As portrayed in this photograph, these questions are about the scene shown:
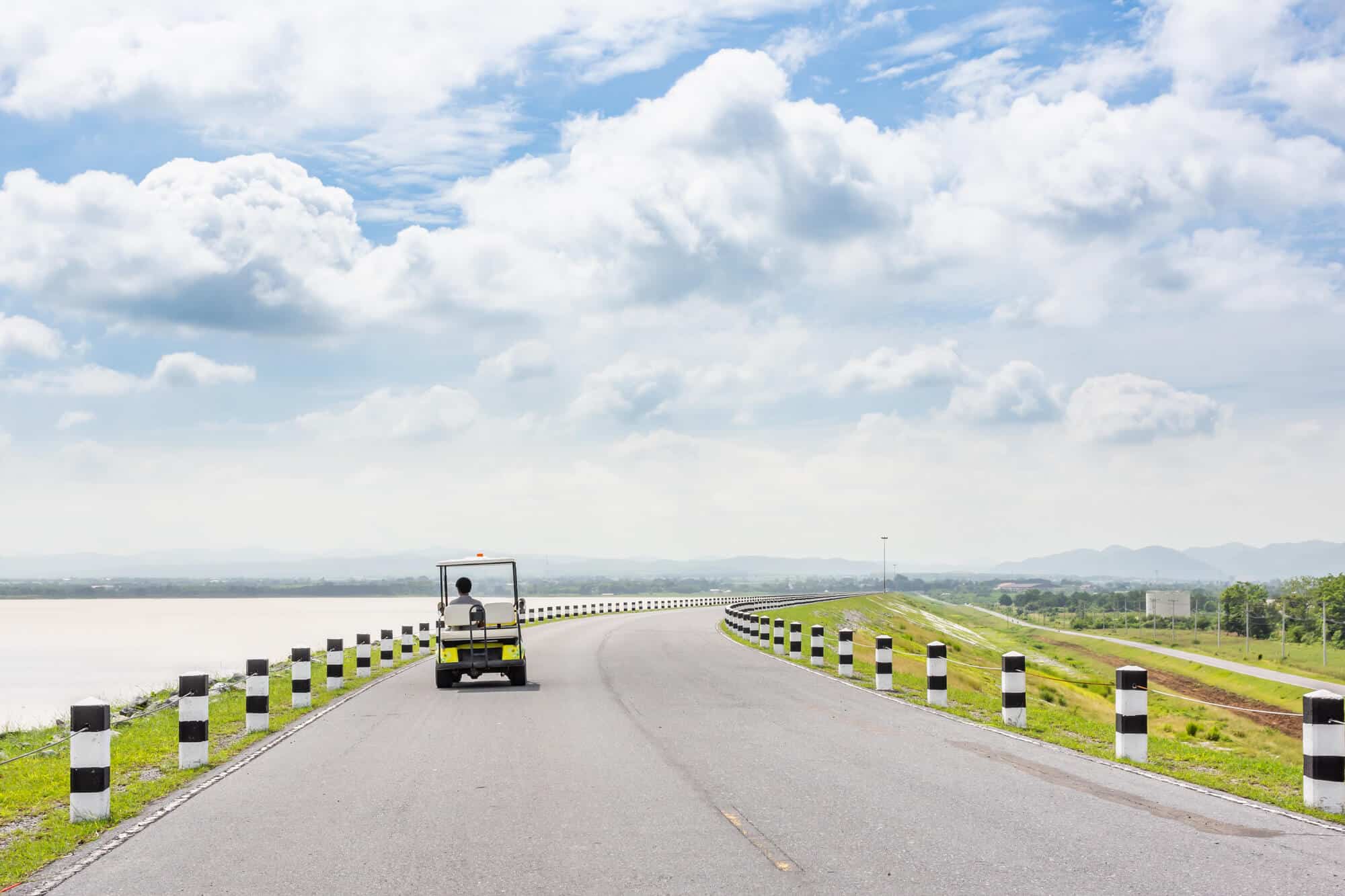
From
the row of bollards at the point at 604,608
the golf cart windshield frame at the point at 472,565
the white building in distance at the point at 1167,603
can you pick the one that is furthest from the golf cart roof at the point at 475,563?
the white building in distance at the point at 1167,603

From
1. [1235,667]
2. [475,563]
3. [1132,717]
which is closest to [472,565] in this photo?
→ [475,563]

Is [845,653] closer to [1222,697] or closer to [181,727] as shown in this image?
[181,727]

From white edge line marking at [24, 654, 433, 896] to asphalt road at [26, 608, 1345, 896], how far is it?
0.11m

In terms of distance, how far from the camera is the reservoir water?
37125mm

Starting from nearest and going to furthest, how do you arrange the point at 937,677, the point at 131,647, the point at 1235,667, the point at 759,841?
the point at 759,841
the point at 937,677
the point at 131,647
the point at 1235,667

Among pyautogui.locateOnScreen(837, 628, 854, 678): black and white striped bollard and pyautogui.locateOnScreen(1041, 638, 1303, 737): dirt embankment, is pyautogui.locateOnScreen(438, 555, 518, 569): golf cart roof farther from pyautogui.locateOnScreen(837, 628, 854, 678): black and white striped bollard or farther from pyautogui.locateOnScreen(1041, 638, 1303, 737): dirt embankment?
pyautogui.locateOnScreen(1041, 638, 1303, 737): dirt embankment

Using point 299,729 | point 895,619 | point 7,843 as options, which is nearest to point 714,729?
point 299,729

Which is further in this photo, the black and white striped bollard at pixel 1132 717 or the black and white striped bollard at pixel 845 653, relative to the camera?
the black and white striped bollard at pixel 845 653

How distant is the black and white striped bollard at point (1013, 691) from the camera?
45.3 ft

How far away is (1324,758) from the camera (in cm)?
904

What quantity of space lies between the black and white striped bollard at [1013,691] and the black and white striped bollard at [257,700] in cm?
925

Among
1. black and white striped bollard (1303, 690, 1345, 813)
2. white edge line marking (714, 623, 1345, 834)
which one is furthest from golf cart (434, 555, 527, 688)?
black and white striped bollard (1303, 690, 1345, 813)

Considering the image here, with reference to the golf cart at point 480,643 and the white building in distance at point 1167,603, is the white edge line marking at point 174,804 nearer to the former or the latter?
the golf cart at point 480,643

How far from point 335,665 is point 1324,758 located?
16.0 m
